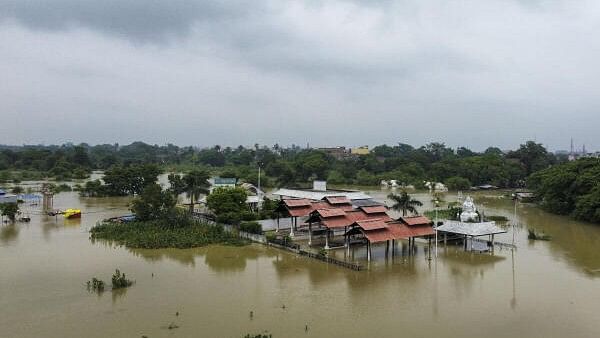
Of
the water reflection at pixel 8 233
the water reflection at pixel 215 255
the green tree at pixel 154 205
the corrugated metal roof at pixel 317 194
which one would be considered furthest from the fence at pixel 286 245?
the water reflection at pixel 8 233

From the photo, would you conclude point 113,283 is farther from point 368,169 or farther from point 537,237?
point 368,169

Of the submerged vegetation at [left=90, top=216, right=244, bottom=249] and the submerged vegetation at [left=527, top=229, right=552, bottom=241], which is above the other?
the submerged vegetation at [left=90, top=216, right=244, bottom=249]

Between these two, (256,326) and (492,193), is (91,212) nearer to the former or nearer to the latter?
(256,326)

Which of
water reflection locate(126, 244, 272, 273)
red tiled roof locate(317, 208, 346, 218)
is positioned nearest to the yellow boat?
water reflection locate(126, 244, 272, 273)

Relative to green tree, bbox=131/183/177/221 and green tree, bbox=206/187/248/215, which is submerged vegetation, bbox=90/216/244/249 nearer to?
green tree, bbox=131/183/177/221

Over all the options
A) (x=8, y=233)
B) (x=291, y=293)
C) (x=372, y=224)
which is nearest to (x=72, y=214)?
(x=8, y=233)

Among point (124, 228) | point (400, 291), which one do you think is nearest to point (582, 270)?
point (400, 291)
